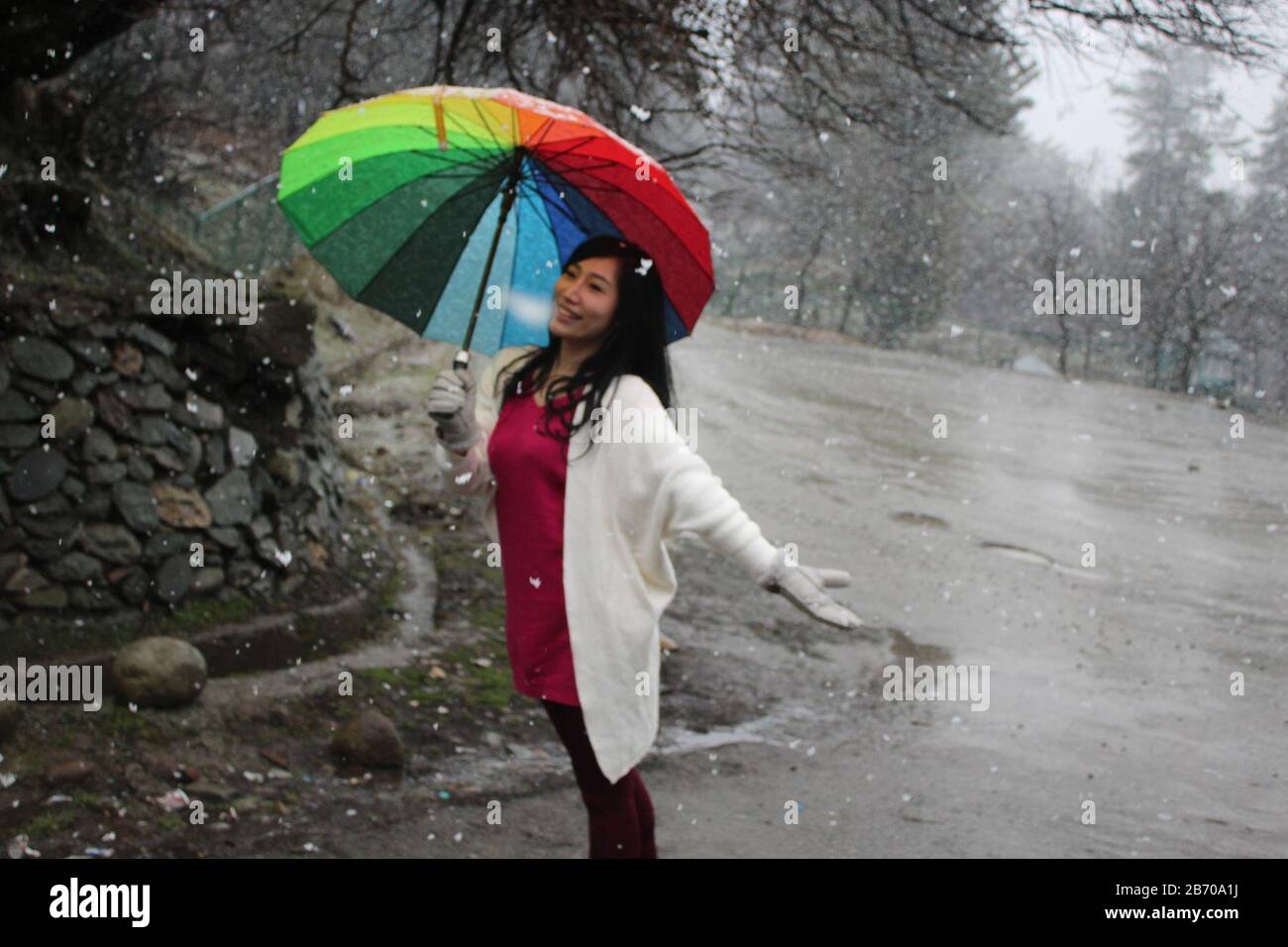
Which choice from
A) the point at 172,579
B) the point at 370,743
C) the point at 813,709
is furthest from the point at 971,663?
the point at 172,579

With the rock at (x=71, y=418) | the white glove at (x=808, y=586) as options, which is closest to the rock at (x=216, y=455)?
the rock at (x=71, y=418)

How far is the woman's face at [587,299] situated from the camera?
3518mm

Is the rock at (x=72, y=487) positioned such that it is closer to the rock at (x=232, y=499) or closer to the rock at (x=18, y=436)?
the rock at (x=18, y=436)

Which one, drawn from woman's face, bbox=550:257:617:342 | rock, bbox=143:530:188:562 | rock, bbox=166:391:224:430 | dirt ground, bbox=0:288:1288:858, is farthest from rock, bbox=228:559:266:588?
woman's face, bbox=550:257:617:342

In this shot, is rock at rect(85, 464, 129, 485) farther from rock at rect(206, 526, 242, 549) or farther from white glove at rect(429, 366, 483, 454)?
white glove at rect(429, 366, 483, 454)

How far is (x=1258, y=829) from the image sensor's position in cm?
575

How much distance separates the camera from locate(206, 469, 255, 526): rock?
6.61 m

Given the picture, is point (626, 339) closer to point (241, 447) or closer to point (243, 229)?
point (241, 447)

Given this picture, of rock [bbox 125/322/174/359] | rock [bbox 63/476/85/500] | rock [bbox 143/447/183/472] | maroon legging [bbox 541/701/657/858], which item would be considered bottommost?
maroon legging [bbox 541/701/657/858]

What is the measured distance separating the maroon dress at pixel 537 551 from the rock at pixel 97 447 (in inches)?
132

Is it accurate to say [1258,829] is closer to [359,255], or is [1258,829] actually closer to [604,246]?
[604,246]

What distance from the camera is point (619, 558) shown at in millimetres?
3416

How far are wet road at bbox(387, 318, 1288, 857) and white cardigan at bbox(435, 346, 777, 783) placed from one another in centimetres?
179
